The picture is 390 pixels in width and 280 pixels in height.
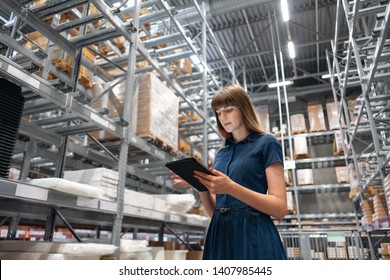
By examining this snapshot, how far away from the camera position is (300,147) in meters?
10.4

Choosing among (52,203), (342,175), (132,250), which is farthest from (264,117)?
(52,203)

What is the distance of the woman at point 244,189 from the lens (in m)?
1.26

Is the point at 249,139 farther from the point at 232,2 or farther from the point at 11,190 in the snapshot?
the point at 232,2

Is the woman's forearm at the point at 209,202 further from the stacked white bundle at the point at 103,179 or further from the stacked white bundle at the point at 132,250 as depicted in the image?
the stacked white bundle at the point at 132,250

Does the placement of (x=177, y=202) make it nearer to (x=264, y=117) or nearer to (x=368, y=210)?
(x=368, y=210)

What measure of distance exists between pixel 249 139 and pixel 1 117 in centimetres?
192

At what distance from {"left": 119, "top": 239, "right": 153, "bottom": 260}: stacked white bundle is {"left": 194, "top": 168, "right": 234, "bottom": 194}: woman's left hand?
2271 millimetres

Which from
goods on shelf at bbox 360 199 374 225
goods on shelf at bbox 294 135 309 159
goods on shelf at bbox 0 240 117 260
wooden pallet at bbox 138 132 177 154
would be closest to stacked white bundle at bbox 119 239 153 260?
goods on shelf at bbox 0 240 117 260

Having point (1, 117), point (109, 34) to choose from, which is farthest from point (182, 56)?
point (1, 117)

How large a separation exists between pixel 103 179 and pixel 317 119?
9.43m

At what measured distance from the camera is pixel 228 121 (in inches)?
59.9

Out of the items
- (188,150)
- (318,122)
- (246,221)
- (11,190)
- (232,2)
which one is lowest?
(246,221)

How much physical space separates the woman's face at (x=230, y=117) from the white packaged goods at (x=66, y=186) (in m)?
1.49
